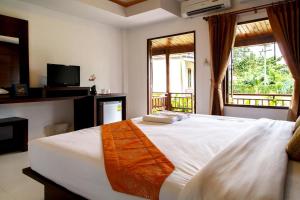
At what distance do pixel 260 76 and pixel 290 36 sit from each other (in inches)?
65.9

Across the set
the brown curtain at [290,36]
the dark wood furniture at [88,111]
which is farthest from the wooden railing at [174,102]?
the brown curtain at [290,36]

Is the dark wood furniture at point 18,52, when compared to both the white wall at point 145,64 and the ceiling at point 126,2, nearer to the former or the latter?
the ceiling at point 126,2

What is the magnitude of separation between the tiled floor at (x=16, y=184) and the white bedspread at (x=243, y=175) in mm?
1573

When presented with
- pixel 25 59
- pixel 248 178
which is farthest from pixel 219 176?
pixel 25 59

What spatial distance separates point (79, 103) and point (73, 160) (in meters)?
2.92

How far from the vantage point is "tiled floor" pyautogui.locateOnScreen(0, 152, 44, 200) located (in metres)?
1.87

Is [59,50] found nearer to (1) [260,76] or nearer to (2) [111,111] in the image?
(2) [111,111]

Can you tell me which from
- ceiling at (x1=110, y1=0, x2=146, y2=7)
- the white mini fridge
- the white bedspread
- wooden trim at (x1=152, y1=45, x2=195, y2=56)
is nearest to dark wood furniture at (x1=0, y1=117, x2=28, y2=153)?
the white mini fridge

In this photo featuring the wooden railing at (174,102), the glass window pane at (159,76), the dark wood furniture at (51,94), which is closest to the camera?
the dark wood furniture at (51,94)

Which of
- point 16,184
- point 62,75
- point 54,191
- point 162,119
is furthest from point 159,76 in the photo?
point 54,191

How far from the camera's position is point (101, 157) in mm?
1271

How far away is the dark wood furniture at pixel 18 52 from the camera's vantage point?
3205mm

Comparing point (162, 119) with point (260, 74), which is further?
point (260, 74)

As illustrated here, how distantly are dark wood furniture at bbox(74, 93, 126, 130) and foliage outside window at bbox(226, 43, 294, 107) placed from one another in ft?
8.17
